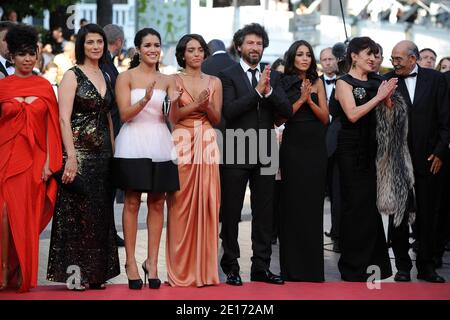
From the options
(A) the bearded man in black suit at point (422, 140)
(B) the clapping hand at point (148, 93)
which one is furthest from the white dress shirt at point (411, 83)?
(B) the clapping hand at point (148, 93)

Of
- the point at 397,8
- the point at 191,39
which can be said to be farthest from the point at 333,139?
the point at 397,8

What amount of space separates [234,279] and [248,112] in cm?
135

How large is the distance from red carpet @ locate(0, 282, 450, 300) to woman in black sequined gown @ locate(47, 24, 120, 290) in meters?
0.19

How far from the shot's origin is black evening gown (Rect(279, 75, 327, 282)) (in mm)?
8422

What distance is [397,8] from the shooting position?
2164 centimetres

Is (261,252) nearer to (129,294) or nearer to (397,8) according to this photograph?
(129,294)

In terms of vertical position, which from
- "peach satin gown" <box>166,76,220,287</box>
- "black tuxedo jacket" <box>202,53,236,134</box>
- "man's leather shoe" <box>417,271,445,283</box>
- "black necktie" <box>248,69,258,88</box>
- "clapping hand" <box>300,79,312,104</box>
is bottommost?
"man's leather shoe" <box>417,271,445,283</box>

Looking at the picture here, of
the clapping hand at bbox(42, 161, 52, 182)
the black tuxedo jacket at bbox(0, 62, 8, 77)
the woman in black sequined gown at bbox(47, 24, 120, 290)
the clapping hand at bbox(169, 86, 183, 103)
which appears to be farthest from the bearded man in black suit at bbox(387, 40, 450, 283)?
the black tuxedo jacket at bbox(0, 62, 8, 77)

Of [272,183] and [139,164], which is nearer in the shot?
[139,164]

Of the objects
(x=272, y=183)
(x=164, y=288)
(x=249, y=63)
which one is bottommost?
(x=164, y=288)

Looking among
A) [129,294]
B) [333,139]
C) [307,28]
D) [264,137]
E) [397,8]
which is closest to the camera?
[129,294]

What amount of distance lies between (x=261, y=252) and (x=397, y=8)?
47.3ft

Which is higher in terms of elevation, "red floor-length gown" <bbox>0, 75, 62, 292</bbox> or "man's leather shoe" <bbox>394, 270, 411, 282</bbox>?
"red floor-length gown" <bbox>0, 75, 62, 292</bbox>

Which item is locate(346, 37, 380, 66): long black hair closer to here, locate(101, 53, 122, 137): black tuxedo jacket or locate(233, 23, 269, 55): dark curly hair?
locate(233, 23, 269, 55): dark curly hair
